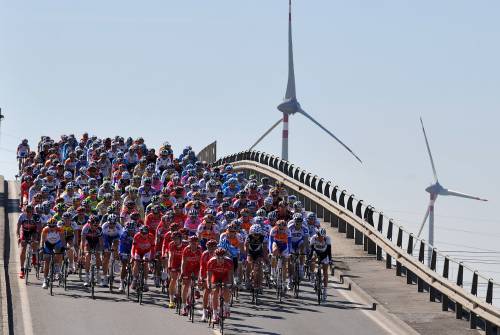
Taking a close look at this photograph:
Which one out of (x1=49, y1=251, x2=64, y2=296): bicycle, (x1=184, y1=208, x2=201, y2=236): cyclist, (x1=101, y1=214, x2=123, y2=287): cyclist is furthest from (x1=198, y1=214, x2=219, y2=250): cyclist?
(x1=49, y1=251, x2=64, y2=296): bicycle

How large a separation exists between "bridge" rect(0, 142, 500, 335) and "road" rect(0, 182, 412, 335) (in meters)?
0.02

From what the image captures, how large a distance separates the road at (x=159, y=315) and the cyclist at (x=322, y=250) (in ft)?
2.28

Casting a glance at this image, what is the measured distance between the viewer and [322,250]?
3231 cm

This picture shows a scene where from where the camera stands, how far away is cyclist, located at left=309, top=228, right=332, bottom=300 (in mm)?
32156

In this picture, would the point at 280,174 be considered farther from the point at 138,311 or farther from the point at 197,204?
the point at 138,311

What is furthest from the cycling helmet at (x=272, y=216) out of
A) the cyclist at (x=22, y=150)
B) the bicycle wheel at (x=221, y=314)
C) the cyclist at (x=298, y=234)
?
the cyclist at (x=22, y=150)

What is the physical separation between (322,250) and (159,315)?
167 inches

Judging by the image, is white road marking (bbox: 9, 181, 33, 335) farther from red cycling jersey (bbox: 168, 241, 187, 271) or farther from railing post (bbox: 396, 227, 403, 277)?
railing post (bbox: 396, 227, 403, 277)

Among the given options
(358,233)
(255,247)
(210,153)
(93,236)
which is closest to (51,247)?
(93,236)

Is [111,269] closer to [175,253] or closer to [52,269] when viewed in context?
[52,269]

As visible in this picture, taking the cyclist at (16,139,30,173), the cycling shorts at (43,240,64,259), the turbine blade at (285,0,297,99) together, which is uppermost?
the turbine blade at (285,0,297,99)

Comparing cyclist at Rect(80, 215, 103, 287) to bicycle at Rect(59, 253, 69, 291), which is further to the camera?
bicycle at Rect(59, 253, 69, 291)

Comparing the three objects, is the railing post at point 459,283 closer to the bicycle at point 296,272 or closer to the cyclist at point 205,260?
the bicycle at point 296,272

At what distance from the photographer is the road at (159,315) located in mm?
28484
